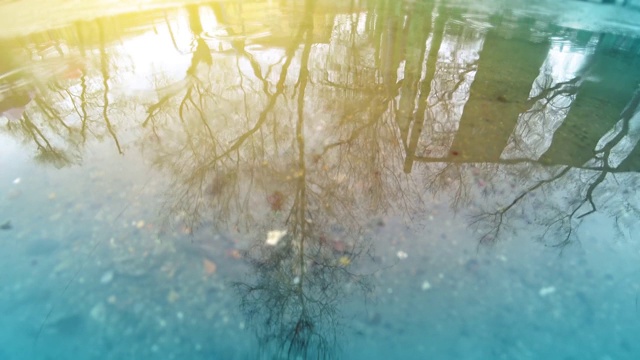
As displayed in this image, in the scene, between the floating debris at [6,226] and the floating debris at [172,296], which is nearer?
the floating debris at [172,296]

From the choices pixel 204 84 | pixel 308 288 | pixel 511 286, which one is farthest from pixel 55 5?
pixel 511 286

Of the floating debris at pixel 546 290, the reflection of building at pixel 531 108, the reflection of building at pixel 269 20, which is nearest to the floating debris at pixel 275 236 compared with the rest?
the reflection of building at pixel 531 108

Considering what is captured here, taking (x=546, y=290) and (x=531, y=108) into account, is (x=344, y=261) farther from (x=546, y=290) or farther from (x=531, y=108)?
(x=531, y=108)

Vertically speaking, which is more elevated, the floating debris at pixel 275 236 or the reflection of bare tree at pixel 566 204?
the floating debris at pixel 275 236

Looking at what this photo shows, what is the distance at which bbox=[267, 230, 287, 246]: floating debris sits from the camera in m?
3.14

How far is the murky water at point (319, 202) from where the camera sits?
8.21ft

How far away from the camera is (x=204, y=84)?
5.89 metres

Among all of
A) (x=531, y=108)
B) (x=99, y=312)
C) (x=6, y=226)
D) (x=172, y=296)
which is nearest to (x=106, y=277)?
(x=99, y=312)

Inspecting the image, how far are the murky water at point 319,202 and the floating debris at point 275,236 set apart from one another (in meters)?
0.03

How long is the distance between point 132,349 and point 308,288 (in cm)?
132

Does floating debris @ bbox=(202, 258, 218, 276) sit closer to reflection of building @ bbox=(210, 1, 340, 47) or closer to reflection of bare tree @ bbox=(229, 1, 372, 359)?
reflection of bare tree @ bbox=(229, 1, 372, 359)

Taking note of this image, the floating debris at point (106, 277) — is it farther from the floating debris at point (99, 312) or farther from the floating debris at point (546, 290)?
the floating debris at point (546, 290)

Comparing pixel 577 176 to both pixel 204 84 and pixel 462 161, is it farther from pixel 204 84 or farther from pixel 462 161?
pixel 204 84

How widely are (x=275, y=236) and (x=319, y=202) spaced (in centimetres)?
63
